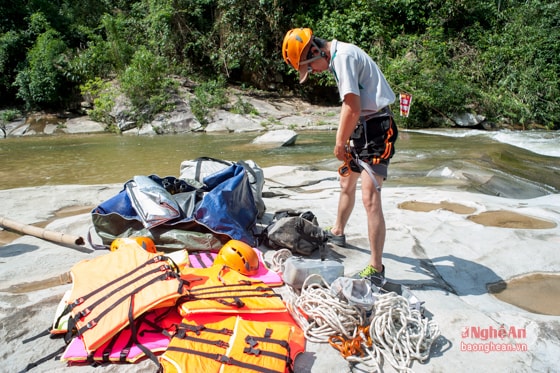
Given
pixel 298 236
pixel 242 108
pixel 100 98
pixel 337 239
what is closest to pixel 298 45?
pixel 298 236

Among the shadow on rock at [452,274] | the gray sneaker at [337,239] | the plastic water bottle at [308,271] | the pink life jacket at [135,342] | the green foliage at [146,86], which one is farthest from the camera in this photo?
the green foliage at [146,86]

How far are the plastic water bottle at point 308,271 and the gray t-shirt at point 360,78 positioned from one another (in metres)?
1.10

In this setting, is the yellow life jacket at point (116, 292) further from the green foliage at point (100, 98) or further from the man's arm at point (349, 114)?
the green foliage at point (100, 98)

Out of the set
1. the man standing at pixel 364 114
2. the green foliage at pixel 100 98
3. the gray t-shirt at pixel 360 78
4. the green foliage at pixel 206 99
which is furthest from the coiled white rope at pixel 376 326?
the green foliage at pixel 100 98

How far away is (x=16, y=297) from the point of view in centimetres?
257

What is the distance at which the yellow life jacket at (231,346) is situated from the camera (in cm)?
184

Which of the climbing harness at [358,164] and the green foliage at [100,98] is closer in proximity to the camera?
the climbing harness at [358,164]

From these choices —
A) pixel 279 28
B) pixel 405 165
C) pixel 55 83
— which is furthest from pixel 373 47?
pixel 55 83

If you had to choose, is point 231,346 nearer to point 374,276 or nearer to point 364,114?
point 374,276

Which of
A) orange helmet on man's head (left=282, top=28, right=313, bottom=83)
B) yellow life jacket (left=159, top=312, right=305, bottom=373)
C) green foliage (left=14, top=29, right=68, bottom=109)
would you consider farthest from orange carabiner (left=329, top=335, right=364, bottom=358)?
green foliage (left=14, top=29, right=68, bottom=109)

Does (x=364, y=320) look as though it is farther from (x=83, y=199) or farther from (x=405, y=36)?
(x=405, y=36)

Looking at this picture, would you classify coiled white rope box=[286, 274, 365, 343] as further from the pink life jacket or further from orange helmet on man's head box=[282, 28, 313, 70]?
orange helmet on man's head box=[282, 28, 313, 70]

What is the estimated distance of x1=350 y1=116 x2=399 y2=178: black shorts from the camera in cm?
282

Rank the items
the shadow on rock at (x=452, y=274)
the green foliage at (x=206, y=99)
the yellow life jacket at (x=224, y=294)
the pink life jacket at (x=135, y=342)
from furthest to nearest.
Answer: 1. the green foliage at (x=206, y=99)
2. the shadow on rock at (x=452, y=274)
3. the yellow life jacket at (x=224, y=294)
4. the pink life jacket at (x=135, y=342)
